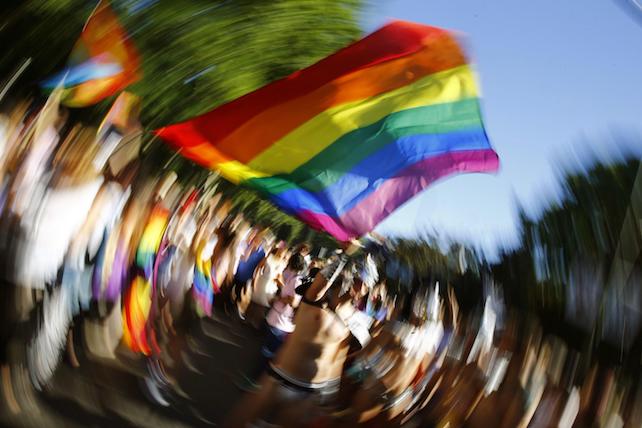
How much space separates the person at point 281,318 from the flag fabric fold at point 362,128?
1282mm

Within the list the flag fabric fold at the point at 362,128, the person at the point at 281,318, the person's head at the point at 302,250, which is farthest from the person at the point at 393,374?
the person's head at the point at 302,250

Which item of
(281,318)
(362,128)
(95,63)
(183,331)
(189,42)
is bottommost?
(183,331)

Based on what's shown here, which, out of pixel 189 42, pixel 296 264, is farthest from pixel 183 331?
pixel 189 42

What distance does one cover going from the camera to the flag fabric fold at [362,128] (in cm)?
479

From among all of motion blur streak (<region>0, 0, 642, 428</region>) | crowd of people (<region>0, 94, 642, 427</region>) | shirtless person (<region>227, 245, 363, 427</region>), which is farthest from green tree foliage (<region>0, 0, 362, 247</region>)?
shirtless person (<region>227, 245, 363, 427</region>)

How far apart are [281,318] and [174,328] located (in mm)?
1116

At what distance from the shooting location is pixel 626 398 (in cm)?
404

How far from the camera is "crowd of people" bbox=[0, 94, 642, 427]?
12.8 ft

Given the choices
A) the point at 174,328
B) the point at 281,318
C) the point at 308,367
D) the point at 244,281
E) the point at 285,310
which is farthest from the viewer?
the point at 244,281

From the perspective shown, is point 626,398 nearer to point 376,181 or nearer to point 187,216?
point 376,181

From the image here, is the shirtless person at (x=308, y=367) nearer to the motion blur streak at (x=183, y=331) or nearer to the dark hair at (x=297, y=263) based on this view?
the motion blur streak at (x=183, y=331)

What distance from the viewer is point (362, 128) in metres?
5.31

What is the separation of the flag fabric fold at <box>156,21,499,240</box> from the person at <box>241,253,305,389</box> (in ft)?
4.21

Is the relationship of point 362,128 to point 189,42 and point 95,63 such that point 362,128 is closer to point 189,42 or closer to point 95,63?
point 95,63
